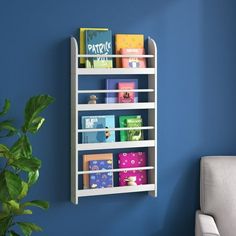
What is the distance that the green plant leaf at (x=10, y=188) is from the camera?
8.65 ft

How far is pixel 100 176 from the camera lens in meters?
3.25

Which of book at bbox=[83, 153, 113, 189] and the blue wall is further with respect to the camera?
book at bbox=[83, 153, 113, 189]

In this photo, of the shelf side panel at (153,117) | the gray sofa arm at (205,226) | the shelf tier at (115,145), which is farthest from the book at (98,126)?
the gray sofa arm at (205,226)

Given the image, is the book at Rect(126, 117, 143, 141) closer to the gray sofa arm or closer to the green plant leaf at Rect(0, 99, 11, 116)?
the gray sofa arm

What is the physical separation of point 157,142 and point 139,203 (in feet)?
1.41

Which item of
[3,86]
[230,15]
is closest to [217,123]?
[230,15]

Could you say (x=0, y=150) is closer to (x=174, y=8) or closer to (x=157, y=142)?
(x=157, y=142)

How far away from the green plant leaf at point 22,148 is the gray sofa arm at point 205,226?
3.77 ft

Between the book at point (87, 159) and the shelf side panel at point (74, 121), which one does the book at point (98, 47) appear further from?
the book at point (87, 159)

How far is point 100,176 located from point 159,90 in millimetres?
711

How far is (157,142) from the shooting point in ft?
11.3

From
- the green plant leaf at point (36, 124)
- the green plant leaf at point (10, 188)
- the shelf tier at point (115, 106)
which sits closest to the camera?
the green plant leaf at point (10, 188)

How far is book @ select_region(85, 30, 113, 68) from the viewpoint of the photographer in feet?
10.5

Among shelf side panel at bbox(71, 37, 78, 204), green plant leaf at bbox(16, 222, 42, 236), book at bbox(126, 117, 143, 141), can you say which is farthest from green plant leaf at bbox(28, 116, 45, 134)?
book at bbox(126, 117, 143, 141)
